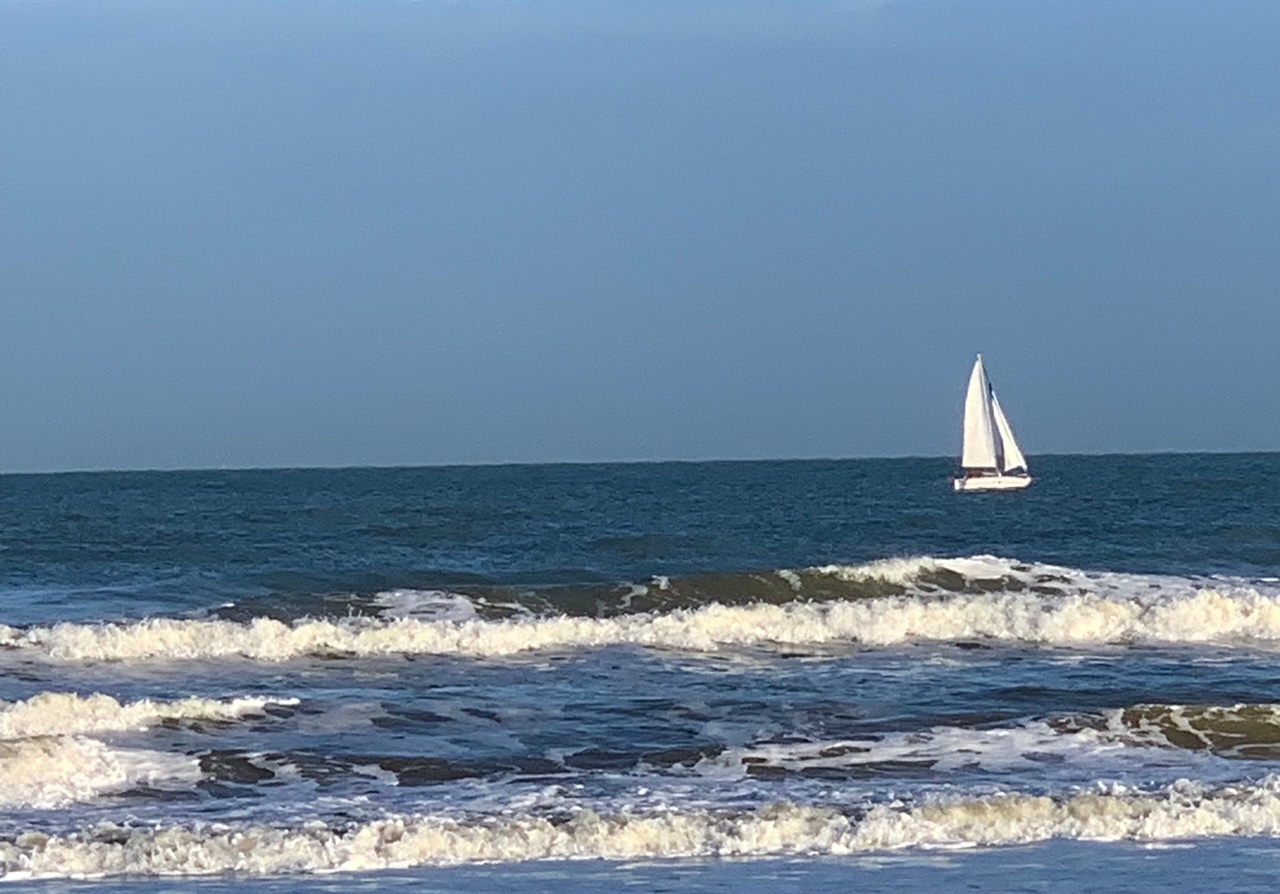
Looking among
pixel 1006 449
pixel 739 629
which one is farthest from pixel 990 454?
pixel 739 629

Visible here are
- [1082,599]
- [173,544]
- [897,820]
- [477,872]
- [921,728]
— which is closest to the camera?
[477,872]

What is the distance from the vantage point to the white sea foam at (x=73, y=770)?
48.9 ft

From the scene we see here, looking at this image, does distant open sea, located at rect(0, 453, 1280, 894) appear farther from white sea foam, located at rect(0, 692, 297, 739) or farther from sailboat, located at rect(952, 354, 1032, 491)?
sailboat, located at rect(952, 354, 1032, 491)

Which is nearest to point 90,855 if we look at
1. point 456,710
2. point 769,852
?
point 769,852

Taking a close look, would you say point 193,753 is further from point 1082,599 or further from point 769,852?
point 1082,599

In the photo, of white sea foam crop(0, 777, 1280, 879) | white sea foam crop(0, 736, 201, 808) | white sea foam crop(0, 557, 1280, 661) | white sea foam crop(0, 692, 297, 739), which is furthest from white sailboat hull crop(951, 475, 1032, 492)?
white sea foam crop(0, 777, 1280, 879)

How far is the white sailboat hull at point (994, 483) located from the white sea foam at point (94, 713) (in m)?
54.2

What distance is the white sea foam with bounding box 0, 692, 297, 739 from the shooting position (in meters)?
18.1

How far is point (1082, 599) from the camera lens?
94.0 ft

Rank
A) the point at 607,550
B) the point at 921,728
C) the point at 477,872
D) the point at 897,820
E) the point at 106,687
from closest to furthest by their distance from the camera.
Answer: the point at 477,872 → the point at 897,820 → the point at 921,728 → the point at 106,687 → the point at 607,550

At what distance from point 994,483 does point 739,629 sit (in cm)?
4557

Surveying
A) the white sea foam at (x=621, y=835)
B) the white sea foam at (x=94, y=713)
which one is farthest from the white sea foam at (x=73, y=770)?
the white sea foam at (x=621, y=835)

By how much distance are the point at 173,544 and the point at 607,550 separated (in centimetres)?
1066

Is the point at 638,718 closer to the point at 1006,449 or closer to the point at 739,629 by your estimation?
the point at 739,629
